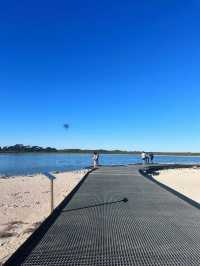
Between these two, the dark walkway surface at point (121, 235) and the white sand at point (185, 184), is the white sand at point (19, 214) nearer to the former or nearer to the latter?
the dark walkway surface at point (121, 235)

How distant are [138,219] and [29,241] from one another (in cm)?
260

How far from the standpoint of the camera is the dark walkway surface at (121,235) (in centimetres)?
502

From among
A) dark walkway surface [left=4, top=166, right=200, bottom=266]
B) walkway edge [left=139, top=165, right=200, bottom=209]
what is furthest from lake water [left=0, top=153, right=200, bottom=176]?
dark walkway surface [left=4, top=166, right=200, bottom=266]

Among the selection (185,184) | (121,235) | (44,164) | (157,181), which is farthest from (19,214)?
(44,164)

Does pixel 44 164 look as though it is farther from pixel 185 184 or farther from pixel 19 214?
pixel 19 214

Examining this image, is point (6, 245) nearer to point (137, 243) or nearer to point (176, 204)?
point (137, 243)

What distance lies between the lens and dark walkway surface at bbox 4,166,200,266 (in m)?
5.02

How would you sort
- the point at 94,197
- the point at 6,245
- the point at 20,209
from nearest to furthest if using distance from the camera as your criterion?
the point at 6,245
the point at 94,197
the point at 20,209

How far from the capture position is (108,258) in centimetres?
504

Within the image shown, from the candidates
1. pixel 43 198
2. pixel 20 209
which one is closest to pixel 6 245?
pixel 20 209

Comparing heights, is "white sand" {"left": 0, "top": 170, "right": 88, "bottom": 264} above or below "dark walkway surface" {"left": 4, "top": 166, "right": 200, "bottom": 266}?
below

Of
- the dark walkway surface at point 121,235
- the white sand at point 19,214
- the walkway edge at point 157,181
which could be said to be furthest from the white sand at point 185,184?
the white sand at point 19,214

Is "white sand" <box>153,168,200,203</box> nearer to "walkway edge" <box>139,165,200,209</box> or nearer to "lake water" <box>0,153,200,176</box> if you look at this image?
"walkway edge" <box>139,165,200,209</box>

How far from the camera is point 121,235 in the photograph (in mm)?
6301
